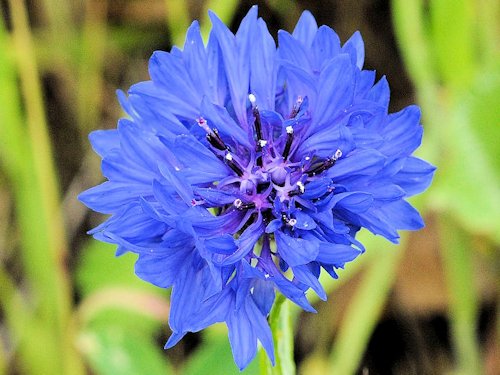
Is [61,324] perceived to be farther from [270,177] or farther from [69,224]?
[270,177]

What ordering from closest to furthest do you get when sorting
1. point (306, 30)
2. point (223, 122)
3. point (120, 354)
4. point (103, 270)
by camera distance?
point (223, 122), point (306, 30), point (120, 354), point (103, 270)

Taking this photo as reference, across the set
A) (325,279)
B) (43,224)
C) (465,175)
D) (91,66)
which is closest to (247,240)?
(325,279)

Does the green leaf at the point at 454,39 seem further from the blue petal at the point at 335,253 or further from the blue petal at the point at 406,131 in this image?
the blue petal at the point at 335,253

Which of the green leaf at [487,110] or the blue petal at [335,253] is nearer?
the blue petal at [335,253]

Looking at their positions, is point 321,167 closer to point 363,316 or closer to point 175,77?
point 175,77

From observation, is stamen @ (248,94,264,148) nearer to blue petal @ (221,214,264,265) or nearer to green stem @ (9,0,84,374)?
blue petal @ (221,214,264,265)

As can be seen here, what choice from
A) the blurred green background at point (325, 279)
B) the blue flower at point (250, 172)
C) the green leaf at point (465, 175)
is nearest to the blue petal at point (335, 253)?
the blue flower at point (250, 172)

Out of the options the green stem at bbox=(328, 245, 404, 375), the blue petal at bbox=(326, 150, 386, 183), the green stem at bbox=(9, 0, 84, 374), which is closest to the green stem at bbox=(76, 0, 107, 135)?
the green stem at bbox=(9, 0, 84, 374)
